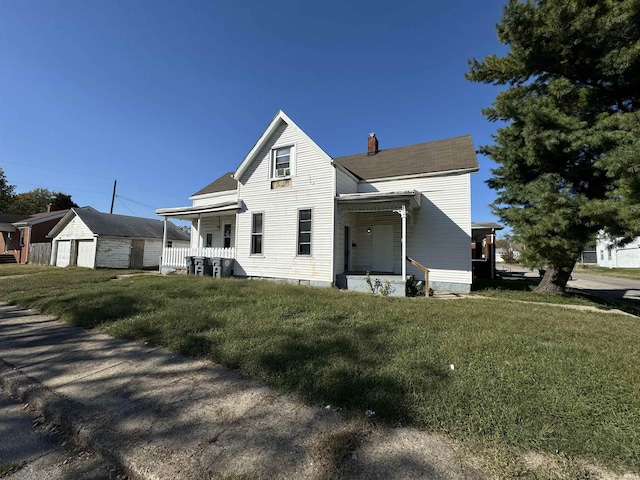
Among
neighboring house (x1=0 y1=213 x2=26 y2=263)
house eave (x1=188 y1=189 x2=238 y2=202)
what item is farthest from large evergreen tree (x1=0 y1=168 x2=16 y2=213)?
house eave (x1=188 y1=189 x2=238 y2=202)

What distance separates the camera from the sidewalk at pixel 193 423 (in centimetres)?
211

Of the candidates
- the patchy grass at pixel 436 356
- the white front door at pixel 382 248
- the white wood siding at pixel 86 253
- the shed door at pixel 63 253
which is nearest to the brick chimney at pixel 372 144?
the white front door at pixel 382 248

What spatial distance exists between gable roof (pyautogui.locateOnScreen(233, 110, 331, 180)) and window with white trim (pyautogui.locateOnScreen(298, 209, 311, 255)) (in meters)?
2.38

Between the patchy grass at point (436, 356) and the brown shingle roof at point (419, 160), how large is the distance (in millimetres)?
6772

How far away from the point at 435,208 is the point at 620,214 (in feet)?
18.7

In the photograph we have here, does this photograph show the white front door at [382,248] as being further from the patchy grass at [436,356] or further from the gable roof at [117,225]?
the gable roof at [117,225]

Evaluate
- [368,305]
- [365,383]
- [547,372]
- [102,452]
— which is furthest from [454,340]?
[102,452]

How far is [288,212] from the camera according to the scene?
1240cm

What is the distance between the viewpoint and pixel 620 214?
6883mm

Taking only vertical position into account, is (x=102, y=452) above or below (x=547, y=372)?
below

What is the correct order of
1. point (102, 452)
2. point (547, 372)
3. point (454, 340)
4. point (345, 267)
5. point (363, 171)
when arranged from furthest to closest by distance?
point (363, 171) < point (345, 267) < point (454, 340) < point (547, 372) < point (102, 452)

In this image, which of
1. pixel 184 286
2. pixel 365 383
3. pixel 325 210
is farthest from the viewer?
pixel 325 210

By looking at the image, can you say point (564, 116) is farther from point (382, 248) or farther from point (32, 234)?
point (32, 234)

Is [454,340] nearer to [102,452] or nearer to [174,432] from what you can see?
[174,432]
